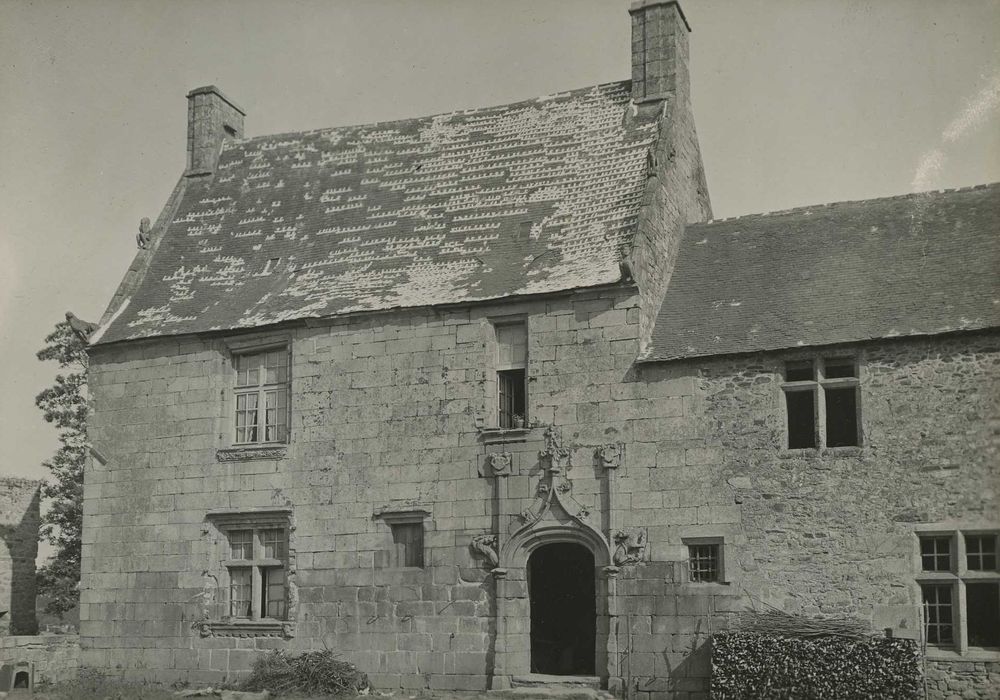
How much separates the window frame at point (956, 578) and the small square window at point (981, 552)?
0.04 metres

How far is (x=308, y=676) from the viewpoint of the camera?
18.5m

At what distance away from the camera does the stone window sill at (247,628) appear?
19.6 metres

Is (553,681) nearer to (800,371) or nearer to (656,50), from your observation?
(800,371)

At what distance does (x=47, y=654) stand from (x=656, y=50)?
15.3 metres

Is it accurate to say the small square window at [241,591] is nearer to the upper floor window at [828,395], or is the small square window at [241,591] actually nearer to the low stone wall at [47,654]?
the low stone wall at [47,654]

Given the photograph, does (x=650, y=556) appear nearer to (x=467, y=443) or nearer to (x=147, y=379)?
(x=467, y=443)

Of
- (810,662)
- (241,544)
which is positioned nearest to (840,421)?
(810,662)

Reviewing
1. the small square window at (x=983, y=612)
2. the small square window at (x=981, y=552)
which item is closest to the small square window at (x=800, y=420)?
the small square window at (x=981, y=552)

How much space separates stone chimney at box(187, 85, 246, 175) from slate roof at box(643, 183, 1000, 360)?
10503 mm

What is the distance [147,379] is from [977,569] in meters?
14.2

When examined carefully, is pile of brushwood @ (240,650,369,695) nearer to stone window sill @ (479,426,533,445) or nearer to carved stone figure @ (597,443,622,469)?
stone window sill @ (479,426,533,445)

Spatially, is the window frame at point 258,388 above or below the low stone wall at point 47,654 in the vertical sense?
above

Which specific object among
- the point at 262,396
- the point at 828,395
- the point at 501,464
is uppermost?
the point at 262,396

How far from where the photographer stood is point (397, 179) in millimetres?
22812
